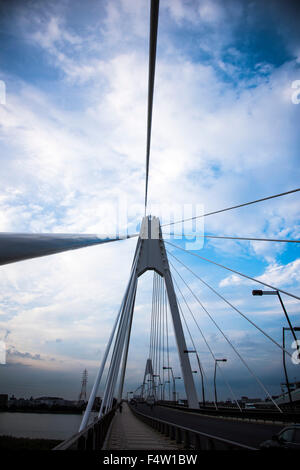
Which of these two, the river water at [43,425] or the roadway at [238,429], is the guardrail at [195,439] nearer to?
the roadway at [238,429]

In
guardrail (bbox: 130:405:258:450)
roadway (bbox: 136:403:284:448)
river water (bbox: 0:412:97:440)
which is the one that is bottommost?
river water (bbox: 0:412:97:440)

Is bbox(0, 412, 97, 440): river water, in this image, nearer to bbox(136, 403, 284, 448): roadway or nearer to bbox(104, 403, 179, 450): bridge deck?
bbox(104, 403, 179, 450): bridge deck

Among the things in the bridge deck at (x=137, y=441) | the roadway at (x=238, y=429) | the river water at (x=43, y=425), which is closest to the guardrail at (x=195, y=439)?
the bridge deck at (x=137, y=441)

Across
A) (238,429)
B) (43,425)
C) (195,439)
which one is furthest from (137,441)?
(43,425)

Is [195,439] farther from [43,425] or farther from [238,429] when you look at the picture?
[43,425]

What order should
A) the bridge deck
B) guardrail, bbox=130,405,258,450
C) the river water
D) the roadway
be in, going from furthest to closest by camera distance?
the river water
the roadway
the bridge deck
guardrail, bbox=130,405,258,450

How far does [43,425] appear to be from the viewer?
3594 cm

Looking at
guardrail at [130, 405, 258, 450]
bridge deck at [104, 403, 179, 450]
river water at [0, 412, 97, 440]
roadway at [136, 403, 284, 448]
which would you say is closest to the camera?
guardrail at [130, 405, 258, 450]

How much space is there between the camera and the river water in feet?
74.6

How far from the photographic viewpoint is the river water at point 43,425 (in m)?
22.7

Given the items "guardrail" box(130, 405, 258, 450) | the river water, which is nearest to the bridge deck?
"guardrail" box(130, 405, 258, 450)
